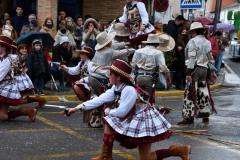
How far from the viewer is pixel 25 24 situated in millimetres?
14500

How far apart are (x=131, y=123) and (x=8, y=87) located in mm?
3780

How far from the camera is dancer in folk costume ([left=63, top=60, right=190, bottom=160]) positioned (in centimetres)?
505

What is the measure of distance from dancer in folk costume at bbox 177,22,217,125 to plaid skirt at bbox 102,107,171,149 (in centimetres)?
319

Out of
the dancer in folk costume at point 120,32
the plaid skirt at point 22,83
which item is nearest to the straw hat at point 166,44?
the dancer in folk costume at point 120,32

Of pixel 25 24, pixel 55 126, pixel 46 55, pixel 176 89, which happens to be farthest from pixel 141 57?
pixel 25 24

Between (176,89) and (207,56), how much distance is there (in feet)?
18.5

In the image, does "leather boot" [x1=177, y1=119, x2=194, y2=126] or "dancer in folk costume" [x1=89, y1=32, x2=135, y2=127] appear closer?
"dancer in folk costume" [x1=89, y1=32, x2=135, y2=127]

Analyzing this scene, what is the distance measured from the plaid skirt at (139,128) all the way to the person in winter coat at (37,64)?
6.46 metres

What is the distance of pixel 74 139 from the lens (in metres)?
6.79

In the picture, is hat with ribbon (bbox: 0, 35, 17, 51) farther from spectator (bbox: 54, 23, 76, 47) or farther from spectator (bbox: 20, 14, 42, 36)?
spectator (bbox: 20, 14, 42, 36)

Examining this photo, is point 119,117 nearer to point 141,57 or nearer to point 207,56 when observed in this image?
point 141,57

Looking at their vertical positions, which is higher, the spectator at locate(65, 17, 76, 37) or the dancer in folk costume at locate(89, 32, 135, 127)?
the spectator at locate(65, 17, 76, 37)

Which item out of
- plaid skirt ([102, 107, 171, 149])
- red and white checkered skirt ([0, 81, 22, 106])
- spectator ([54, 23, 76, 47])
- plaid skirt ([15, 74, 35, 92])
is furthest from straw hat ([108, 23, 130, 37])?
spectator ([54, 23, 76, 47])

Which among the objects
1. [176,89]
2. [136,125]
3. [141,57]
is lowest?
[176,89]
